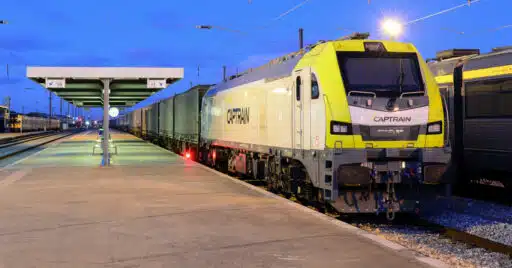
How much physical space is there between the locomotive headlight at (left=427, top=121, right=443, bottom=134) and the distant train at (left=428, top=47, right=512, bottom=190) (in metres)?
2.72

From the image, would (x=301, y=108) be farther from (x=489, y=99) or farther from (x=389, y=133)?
(x=489, y=99)

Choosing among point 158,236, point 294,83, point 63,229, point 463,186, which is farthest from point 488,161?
point 63,229

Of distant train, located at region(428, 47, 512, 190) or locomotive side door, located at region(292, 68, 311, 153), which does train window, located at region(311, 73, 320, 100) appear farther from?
distant train, located at region(428, 47, 512, 190)

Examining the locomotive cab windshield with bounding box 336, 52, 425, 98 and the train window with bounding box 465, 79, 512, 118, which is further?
the train window with bounding box 465, 79, 512, 118

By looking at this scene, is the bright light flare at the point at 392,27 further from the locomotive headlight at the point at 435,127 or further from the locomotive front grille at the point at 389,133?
the locomotive front grille at the point at 389,133

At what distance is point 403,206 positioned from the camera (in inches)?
397

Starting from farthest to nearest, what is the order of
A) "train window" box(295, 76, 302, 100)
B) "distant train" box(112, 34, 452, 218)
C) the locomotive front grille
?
"train window" box(295, 76, 302, 100), the locomotive front grille, "distant train" box(112, 34, 452, 218)

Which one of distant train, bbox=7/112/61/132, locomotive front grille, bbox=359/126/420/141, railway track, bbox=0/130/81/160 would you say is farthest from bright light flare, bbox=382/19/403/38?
distant train, bbox=7/112/61/132

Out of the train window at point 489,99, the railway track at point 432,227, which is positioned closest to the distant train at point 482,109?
the train window at point 489,99

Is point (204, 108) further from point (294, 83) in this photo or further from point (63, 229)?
point (63, 229)

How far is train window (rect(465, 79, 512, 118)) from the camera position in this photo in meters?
12.6

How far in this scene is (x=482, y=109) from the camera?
1330 centimetres

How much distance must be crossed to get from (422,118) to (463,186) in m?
6.17

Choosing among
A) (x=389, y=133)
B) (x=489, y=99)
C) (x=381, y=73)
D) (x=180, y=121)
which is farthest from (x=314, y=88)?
(x=180, y=121)
